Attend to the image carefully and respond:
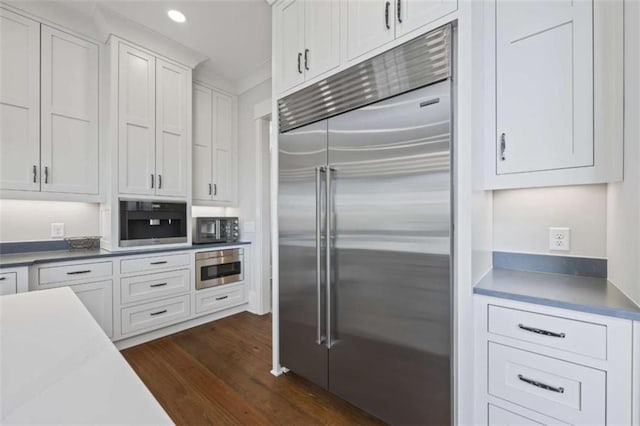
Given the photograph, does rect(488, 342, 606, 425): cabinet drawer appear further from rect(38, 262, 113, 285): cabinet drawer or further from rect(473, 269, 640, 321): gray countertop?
rect(38, 262, 113, 285): cabinet drawer

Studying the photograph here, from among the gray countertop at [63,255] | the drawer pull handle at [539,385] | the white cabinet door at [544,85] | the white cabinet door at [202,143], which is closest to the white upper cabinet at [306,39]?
the white cabinet door at [544,85]

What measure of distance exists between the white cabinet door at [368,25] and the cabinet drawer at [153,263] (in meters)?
2.44

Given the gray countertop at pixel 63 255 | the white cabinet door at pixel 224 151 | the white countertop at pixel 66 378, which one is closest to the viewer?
the white countertop at pixel 66 378

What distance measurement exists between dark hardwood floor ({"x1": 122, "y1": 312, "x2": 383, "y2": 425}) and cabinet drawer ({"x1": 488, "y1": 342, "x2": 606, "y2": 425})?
80 cm

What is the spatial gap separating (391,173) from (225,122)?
9.40 feet

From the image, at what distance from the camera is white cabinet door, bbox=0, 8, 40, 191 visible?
7.31 feet

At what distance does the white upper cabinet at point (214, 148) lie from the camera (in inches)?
134

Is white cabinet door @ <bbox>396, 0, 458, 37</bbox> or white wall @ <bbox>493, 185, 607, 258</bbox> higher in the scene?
white cabinet door @ <bbox>396, 0, 458, 37</bbox>

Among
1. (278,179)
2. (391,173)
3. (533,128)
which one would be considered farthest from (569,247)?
(278,179)

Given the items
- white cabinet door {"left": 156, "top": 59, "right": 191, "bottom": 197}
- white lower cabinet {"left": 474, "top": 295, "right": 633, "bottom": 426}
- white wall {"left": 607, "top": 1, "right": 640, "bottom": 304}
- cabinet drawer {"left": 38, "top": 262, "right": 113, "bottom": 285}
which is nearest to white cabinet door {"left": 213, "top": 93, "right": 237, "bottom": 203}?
white cabinet door {"left": 156, "top": 59, "right": 191, "bottom": 197}

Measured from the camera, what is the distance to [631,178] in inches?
42.6

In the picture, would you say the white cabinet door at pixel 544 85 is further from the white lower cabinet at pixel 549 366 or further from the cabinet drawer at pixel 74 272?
the cabinet drawer at pixel 74 272

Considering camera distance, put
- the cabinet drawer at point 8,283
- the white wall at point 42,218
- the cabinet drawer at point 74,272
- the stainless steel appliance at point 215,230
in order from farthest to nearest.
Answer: the stainless steel appliance at point 215,230, the white wall at point 42,218, the cabinet drawer at point 74,272, the cabinet drawer at point 8,283

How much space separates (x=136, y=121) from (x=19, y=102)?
30.8 inches
